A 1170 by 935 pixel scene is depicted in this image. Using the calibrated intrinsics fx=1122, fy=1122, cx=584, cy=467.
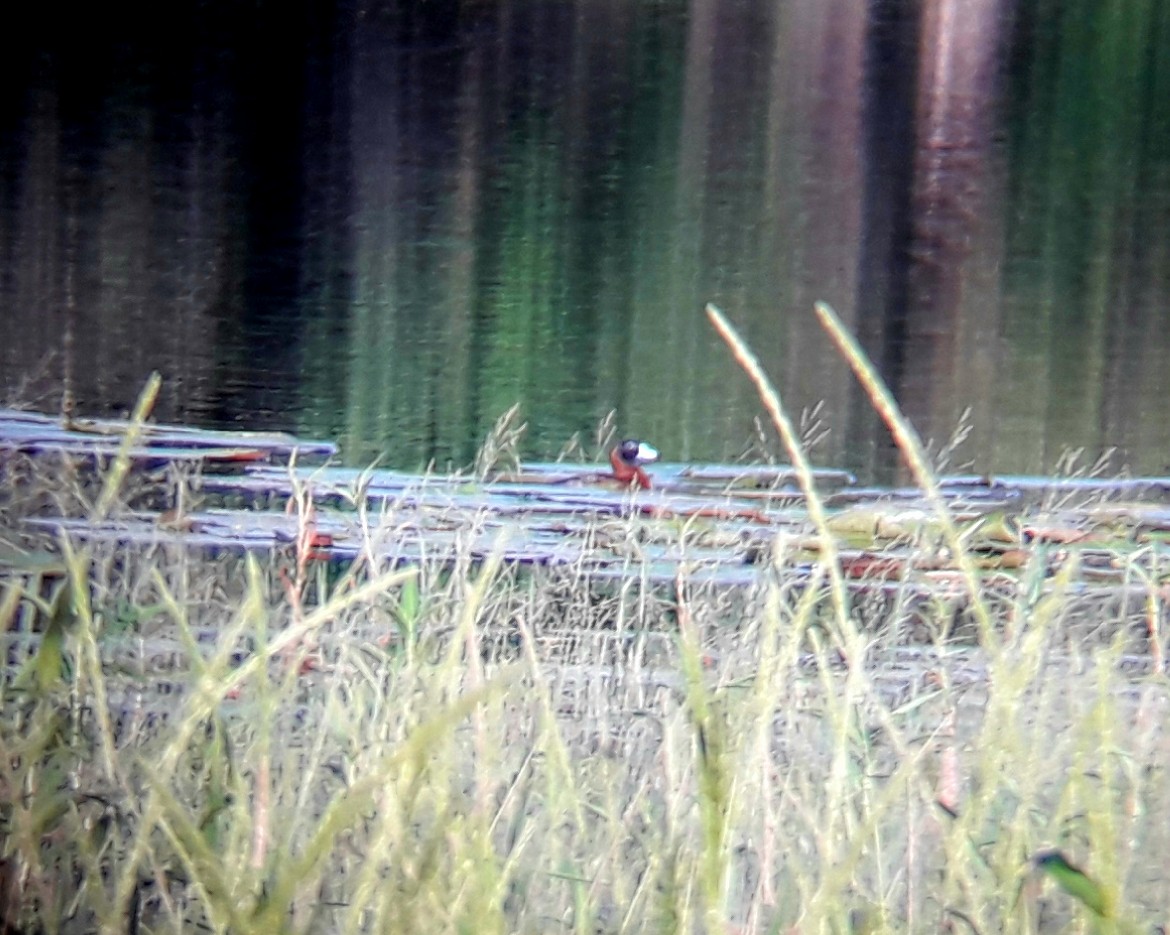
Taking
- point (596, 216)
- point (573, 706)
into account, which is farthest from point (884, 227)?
point (573, 706)

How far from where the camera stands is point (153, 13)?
4.83ft

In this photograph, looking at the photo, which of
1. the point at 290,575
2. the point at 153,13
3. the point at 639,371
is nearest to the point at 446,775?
the point at 290,575

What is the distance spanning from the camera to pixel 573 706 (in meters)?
1.39

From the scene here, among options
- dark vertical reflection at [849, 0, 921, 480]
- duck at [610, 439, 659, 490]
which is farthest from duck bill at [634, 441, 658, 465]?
dark vertical reflection at [849, 0, 921, 480]

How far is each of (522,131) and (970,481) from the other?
763mm

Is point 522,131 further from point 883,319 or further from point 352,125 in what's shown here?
point 883,319

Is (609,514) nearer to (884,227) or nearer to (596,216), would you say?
(596,216)

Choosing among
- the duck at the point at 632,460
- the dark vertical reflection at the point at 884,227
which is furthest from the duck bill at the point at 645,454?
the dark vertical reflection at the point at 884,227

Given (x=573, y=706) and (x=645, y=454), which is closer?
(x=573, y=706)

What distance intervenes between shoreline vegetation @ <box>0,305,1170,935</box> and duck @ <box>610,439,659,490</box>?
0.03m

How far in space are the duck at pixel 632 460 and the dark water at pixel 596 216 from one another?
2 centimetres

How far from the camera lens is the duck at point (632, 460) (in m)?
1.50

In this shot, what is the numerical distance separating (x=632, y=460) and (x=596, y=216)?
339mm

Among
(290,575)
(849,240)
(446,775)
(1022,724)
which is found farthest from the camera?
(849,240)
